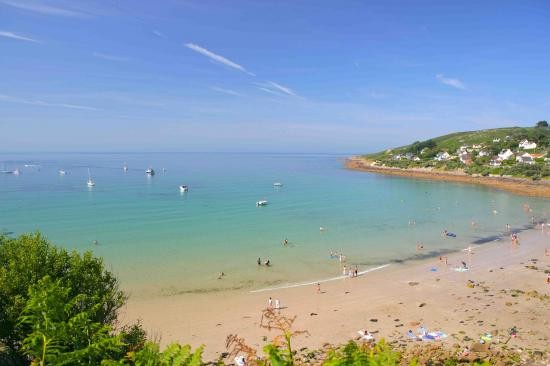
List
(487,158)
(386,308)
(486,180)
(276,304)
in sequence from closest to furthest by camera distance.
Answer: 1. (386,308)
2. (276,304)
3. (486,180)
4. (487,158)

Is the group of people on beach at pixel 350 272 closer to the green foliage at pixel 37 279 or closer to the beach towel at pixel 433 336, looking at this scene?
the beach towel at pixel 433 336

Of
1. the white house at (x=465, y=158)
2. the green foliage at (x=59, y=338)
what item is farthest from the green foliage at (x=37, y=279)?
the white house at (x=465, y=158)

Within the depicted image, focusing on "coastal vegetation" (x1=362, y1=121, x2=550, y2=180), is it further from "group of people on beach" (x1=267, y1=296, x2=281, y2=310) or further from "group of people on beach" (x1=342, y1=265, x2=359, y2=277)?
"group of people on beach" (x1=267, y1=296, x2=281, y2=310)

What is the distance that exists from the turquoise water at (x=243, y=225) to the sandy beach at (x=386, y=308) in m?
3.38

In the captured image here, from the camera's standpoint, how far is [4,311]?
14742 mm

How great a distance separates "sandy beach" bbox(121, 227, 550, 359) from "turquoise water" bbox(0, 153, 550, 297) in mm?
3384

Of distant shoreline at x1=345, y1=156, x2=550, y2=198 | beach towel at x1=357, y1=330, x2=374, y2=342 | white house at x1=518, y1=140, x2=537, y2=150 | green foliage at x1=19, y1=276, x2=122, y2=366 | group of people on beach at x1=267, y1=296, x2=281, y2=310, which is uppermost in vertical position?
white house at x1=518, y1=140, x2=537, y2=150

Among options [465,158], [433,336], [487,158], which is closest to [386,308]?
[433,336]

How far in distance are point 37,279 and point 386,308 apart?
2157 cm

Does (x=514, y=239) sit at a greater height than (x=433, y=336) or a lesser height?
greater

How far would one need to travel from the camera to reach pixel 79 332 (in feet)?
28.0

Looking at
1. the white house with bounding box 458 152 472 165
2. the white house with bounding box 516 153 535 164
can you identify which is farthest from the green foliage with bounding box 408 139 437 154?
the white house with bounding box 516 153 535 164

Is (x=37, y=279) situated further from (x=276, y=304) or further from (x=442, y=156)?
(x=442, y=156)

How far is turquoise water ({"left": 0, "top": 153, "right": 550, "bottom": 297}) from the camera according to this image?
36312mm
